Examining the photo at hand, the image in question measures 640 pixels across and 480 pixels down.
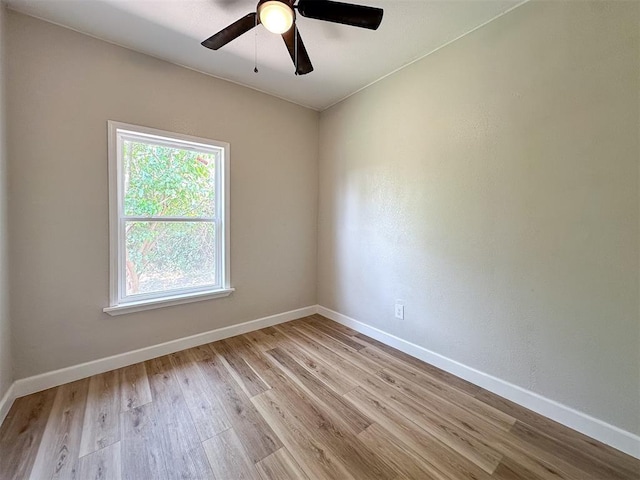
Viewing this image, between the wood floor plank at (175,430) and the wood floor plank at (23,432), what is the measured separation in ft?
1.73

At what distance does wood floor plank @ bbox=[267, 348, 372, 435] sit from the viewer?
1545mm

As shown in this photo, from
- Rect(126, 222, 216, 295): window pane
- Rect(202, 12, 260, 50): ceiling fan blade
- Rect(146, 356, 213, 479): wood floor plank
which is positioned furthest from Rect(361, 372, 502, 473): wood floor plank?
Rect(202, 12, 260, 50): ceiling fan blade

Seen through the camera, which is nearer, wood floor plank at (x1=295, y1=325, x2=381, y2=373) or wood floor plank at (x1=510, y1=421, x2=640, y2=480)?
wood floor plank at (x1=510, y1=421, x2=640, y2=480)

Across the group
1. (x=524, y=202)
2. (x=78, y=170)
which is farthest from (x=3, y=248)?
(x=524, y=202)

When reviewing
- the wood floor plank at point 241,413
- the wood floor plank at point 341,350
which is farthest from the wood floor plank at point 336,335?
the wood floor plank at point 241,413

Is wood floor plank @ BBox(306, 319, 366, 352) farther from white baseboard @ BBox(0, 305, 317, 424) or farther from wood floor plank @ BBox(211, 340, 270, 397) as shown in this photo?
wood floor plank @ BBox(211, 340, 270, 397)

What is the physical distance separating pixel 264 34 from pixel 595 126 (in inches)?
85.2

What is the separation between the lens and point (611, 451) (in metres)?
1.35

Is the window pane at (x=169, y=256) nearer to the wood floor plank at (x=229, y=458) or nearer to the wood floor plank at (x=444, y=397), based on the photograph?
the wood floor plank at (x=229, y=458)

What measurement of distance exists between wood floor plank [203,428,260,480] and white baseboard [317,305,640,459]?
1.56 metres

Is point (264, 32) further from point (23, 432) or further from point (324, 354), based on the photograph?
point (23, 432)

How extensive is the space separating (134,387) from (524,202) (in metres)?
2.93

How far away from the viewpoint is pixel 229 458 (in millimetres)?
1295

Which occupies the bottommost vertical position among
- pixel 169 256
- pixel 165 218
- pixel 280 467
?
pixel 280 467
